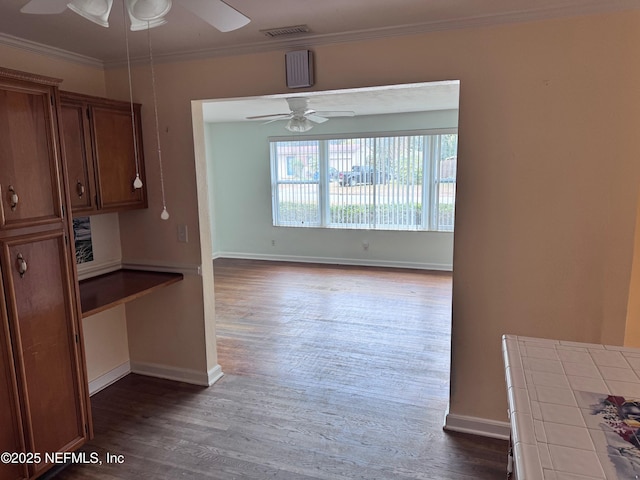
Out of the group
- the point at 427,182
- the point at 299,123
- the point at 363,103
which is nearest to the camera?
the point at 299,123

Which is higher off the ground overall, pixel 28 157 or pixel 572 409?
pixel 28 157

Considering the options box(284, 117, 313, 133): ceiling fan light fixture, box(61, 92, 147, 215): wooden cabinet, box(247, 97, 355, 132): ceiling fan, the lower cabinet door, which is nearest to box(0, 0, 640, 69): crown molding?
box(61, 92, 147, 215): wooden cabinet

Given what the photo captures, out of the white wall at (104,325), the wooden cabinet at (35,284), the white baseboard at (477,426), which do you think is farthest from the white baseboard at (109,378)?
the white baseboard at (477,426)

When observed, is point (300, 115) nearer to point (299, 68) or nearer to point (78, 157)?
point (299, 68)

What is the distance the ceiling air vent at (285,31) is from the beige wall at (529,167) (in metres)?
0.17

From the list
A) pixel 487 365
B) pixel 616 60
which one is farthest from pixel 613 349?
pixel 616 60

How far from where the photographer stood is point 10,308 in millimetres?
1959

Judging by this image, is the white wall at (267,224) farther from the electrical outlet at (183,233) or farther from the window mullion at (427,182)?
the electrical outlet at (183,233)

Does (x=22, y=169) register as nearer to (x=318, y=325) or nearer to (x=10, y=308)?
(x=10, y=308)

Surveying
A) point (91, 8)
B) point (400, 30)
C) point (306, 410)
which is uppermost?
point (400, 30)

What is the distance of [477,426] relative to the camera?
8.59ft

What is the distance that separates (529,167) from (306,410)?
2050 mm

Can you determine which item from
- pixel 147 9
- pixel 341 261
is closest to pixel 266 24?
pixel 147 9

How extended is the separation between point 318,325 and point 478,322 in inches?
87.0
